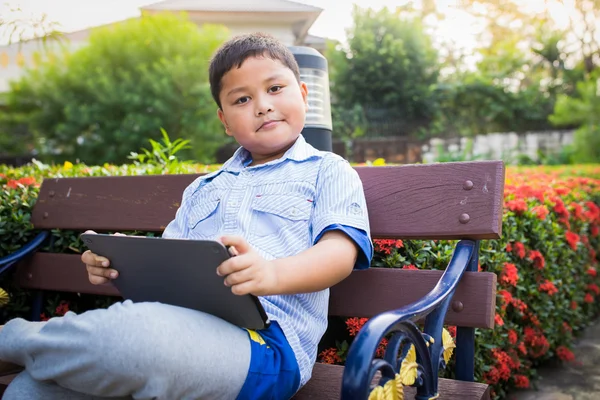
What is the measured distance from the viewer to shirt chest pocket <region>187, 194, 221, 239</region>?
5.77 ft

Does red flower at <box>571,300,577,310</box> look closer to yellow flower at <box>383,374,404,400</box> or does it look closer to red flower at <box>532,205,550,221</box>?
red flower at <box>532,205,550,221</box>

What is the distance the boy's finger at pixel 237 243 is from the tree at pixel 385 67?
47.1 ft

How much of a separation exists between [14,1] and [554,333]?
3221 millimetres

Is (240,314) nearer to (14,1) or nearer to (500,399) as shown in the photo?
(500,399)

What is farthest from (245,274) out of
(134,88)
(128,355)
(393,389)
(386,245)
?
(134,88)

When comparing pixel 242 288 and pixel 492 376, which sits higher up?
pixel 242 288

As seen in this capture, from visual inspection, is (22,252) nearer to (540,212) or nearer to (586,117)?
(540,212)

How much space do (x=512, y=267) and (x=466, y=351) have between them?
0.92 m

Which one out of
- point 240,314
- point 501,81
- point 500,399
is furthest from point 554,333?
point 501,81

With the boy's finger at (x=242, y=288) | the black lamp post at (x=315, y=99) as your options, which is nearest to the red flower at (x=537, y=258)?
the black lamp post at (x=315, y=99)

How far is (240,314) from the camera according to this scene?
135 centimetres

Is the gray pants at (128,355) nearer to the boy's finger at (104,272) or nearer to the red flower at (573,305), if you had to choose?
the boy's finger at (104,272)

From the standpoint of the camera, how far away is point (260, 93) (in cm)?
171

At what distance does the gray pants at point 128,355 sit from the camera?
3.86ft
